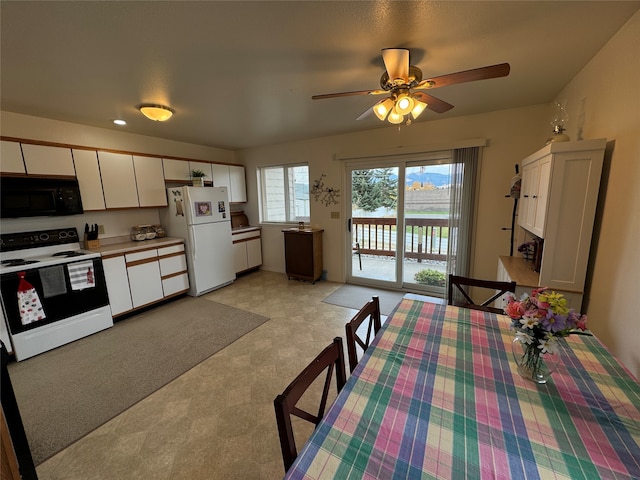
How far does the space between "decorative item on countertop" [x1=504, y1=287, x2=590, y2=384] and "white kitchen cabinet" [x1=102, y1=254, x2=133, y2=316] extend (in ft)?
12.5

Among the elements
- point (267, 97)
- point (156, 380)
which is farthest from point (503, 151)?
point (156, 380)

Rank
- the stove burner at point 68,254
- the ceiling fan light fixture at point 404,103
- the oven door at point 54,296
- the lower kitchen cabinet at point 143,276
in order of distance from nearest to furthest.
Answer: the ceiling fan light fixture at point 404,103, the oven door at point 54,296, the stove burner at point 68,254, the lower kitchen cabinet at point 143,276

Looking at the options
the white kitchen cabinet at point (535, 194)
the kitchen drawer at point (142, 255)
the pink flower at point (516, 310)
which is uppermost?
the white kitchen cabinet at point (535, 194)

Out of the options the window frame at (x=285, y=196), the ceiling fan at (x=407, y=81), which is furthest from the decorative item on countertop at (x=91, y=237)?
the ceiling fan at (x=407, y=81)

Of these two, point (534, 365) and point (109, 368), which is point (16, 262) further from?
point (534, 365)

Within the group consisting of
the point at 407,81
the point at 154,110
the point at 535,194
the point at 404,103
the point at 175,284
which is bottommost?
the point at 175,284

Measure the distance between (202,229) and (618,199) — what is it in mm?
4296

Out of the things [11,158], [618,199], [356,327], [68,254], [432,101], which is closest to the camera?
[356,327]

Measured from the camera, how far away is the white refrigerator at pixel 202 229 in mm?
3740

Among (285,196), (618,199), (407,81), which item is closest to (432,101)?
(407,81)

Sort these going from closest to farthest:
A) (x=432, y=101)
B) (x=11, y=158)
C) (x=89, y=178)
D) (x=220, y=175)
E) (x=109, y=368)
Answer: (x=432, y=101) → (x=109, y=368) → (x=11, y=158) → (x=89, y=178) → (x=220, y=175)

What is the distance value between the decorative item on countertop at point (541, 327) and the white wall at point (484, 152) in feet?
8.11

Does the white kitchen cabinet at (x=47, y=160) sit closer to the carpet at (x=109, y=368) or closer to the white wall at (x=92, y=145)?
the white wall at (x=92, y=145)

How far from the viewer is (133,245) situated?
3.39m
